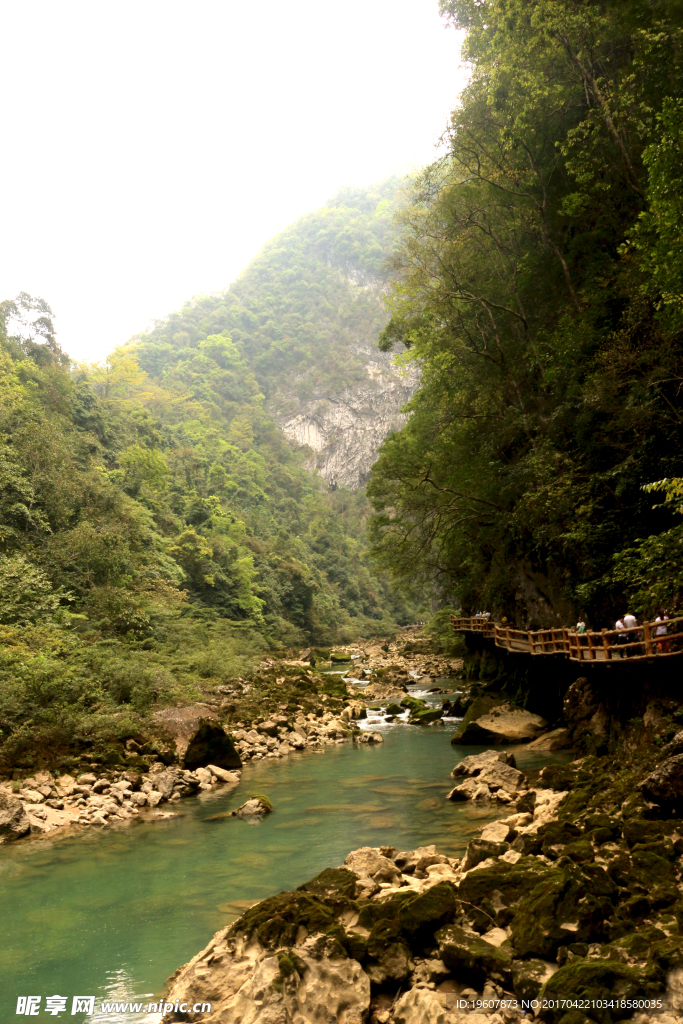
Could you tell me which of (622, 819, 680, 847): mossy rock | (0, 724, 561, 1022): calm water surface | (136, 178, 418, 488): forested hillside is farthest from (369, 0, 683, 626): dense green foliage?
(136, 178, 418, 488): forested hillside

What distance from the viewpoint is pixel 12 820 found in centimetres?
1129

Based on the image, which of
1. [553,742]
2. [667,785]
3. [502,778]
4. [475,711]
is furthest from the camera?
[475,711]

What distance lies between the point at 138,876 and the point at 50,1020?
356 centimetres

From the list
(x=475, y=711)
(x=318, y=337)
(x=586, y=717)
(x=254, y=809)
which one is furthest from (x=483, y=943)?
(x=318, y=337)

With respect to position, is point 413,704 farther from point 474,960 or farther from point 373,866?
point 474,960

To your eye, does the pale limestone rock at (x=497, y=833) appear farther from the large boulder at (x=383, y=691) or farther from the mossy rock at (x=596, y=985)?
the large boulder at (x=383, y=691)

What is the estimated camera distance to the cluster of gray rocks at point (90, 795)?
38.1 feet

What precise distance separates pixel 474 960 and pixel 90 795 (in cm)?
1002

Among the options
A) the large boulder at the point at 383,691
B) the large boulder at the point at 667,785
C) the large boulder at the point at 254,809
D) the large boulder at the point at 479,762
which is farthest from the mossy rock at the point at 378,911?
the large boulder at the point at 383,691

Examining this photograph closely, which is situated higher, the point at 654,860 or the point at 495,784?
the point at 654,860

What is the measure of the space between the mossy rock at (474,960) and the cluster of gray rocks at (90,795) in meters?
8.86

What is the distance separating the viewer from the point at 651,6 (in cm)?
1188

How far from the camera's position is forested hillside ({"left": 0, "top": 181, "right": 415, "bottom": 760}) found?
16.8 metres

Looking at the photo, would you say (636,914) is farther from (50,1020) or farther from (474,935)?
(50,1020)
